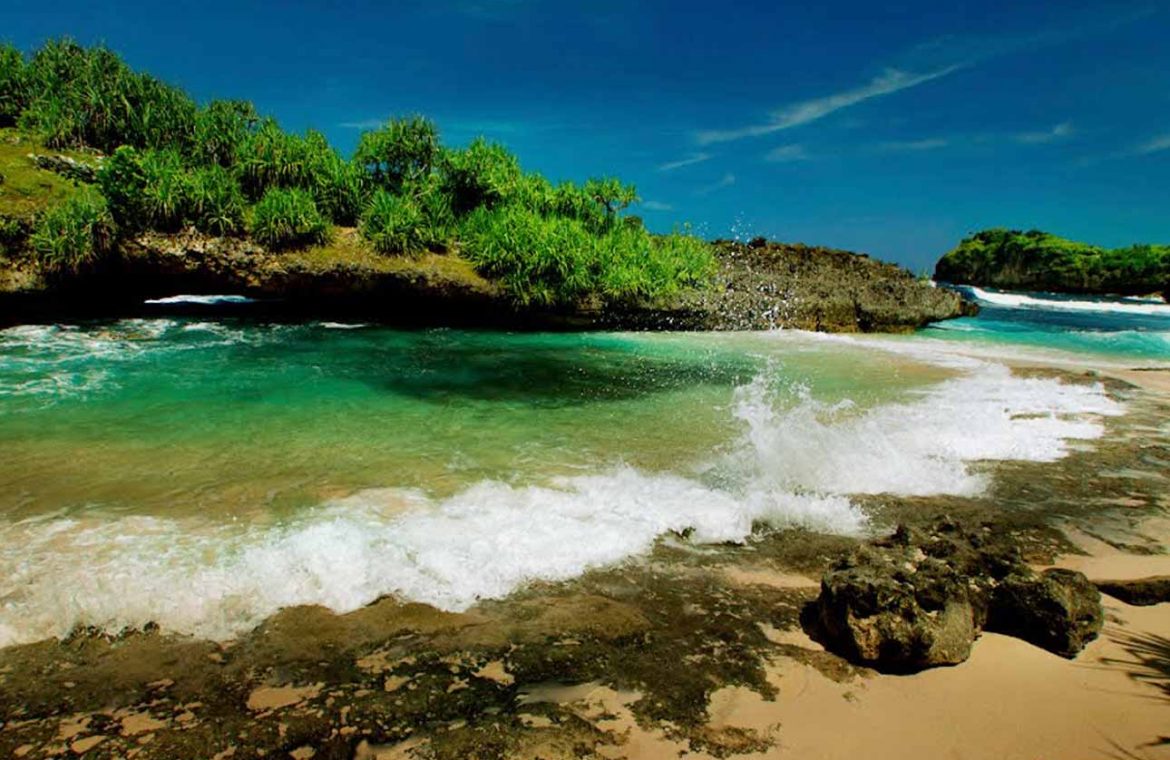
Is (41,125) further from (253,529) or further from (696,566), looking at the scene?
(696,566)

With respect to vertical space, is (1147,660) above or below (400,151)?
below

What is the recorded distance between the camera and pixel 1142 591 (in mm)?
3578

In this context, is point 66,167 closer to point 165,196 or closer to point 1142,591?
point 165,196

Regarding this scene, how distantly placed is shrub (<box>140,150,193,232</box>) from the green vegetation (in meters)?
0.03

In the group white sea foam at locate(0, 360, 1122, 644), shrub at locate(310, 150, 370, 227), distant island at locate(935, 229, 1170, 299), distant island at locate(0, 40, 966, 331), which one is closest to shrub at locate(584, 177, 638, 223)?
distant island at locate(0, 40, 966, 331)

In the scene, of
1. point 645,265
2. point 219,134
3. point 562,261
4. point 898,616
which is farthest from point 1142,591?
point 219,134

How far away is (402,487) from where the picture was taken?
17.2 feet

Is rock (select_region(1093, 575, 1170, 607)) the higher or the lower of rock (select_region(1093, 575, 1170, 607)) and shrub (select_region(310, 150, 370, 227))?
the lower

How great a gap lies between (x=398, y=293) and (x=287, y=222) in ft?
9.04

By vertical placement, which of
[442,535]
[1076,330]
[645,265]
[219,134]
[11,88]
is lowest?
[442,535]

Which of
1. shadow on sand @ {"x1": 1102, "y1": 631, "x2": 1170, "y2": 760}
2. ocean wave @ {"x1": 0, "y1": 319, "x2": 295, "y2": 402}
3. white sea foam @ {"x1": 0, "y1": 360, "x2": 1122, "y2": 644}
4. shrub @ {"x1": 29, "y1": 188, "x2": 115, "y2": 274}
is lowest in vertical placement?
shadow on sand @ {"x1": 1102, "y1": 631, "x2": 1170, "y2": 760}

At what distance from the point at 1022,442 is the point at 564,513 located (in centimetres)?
531

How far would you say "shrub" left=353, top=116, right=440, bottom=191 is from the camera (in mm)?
17578

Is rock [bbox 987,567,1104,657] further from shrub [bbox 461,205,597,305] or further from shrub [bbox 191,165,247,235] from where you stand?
shrub [bbox 191,165,247,235]
